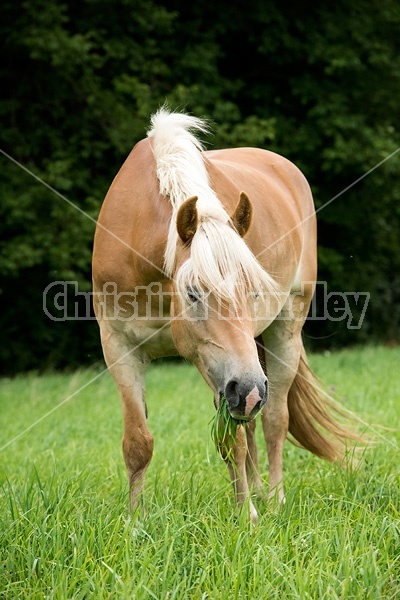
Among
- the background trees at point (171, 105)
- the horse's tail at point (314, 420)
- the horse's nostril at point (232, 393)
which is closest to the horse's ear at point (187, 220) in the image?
the horse's nostril at point (232, 393)

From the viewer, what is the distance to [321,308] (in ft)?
54.5

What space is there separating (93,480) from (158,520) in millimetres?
1144

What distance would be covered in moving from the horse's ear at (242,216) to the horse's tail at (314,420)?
1622 mm

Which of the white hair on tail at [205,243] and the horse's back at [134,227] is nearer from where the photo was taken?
the white hair on tail at [205,243]

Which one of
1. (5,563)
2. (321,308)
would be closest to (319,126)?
(321,308)

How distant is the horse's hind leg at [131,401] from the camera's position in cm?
390

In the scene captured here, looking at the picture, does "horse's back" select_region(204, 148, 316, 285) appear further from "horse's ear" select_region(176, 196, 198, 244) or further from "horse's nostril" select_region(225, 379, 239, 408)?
"horse's nostril" select_region(225, 379, 239, 408)

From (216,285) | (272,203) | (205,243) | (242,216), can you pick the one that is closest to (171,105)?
(272,203)

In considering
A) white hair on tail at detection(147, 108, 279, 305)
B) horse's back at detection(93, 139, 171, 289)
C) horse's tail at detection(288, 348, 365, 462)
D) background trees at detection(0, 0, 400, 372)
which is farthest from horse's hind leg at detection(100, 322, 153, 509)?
background trees at detection(0, 0, 400, 372)

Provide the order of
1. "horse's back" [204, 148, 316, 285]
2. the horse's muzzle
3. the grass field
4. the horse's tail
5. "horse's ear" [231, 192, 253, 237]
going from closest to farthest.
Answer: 1. the grass field
2. the horse's muzzle
3. "horse's ear" [231, 192, 253, 237]
4. "horse's back" [204, 148, 316, 285]
5. the horse's tail

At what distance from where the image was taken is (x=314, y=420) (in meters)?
4.83

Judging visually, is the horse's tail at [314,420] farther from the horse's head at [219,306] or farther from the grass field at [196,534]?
the horse's head at [219,306]

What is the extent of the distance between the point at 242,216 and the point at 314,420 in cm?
186

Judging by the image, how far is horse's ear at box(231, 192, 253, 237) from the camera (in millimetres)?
3424
